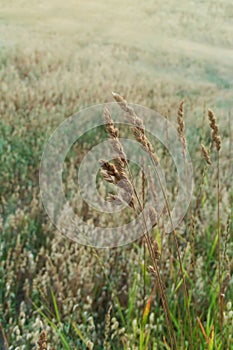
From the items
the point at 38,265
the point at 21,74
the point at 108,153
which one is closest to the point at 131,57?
the point at 21,74

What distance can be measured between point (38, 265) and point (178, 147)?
1755mm

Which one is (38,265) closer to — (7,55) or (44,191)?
(44,191)

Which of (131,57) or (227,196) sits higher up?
(131,57)

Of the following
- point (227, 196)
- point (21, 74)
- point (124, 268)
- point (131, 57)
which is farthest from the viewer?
point (131, 57)

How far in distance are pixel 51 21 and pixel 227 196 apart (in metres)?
3.31

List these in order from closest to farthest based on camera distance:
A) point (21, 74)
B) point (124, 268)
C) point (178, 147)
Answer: point (124, 268)
point (178, 147)
point (21, 74)

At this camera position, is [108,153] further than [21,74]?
No

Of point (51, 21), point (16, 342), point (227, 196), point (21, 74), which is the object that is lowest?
point (16, 342)

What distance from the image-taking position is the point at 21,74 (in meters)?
5.38

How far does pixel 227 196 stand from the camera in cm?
332

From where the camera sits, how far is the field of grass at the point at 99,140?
2.50 meters

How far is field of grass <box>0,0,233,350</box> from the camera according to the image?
8.20 feet

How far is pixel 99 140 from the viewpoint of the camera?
4.20m

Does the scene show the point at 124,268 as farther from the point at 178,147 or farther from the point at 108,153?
the point at 178,147
